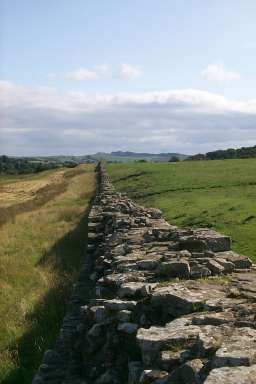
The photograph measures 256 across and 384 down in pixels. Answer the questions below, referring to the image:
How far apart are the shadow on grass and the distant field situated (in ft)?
16.3

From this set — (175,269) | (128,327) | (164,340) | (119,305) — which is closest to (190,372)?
(164,340)

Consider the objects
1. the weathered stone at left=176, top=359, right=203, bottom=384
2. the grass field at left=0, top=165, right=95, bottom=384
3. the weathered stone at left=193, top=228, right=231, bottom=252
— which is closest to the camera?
the weathered stone at left=176, top=359, right=203, bottom=384

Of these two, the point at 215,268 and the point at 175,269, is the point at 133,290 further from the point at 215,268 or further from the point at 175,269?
the point at 215,268

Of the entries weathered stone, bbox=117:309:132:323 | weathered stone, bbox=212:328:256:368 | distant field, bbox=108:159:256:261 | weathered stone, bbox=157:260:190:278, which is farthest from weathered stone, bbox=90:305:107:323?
distant field, bbox=108:159:256:261

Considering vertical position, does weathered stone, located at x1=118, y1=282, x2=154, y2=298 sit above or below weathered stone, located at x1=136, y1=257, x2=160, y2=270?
below

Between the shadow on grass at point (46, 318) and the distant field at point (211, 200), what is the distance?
4.96 meters

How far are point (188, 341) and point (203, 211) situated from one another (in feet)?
59.3

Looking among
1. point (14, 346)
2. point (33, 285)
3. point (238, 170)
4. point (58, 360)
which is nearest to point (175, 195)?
point (238, 170)

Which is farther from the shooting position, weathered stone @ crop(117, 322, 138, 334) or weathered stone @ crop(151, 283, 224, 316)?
weathered stone @ crop(151, 283, 224, 316)

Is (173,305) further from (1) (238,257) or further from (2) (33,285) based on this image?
(2) (33,285)

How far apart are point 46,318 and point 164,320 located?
5517mm

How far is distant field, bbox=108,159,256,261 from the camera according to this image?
18.9 metres

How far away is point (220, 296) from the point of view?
7.03 metres

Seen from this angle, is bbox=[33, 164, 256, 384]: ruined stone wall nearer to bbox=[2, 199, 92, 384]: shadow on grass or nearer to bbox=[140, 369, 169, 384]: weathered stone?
bbox=[140, 369, 169, 384]: weathered stone
